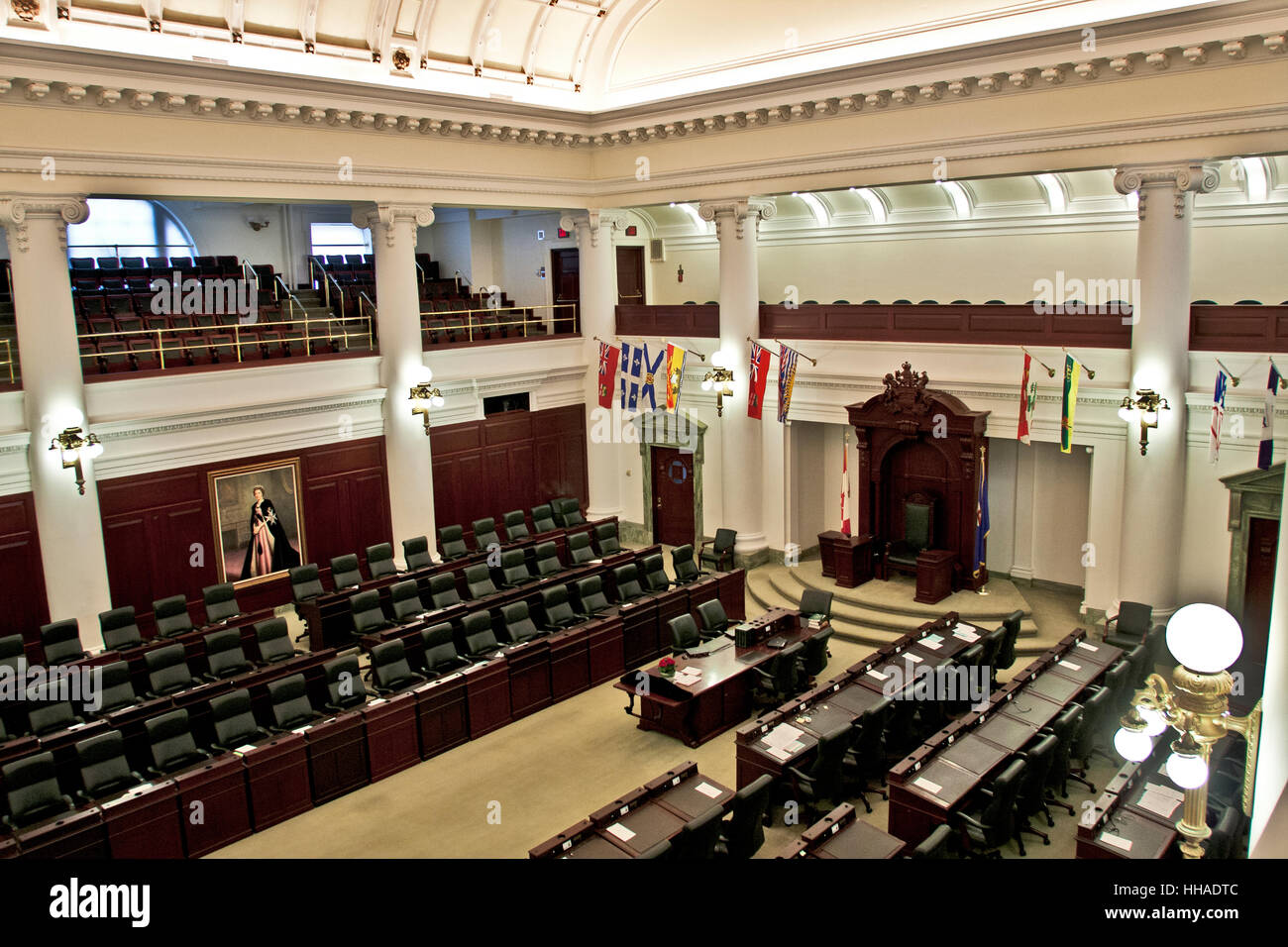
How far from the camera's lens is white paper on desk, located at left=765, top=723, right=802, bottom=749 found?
9.33 m

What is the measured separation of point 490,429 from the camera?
60.1 feet

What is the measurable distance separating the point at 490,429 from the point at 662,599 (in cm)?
620

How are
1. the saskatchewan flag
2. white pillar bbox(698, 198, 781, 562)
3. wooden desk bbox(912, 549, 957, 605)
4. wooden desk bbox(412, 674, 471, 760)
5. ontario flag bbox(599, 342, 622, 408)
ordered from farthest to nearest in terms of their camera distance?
1. ontario flag bbox(599, 342, 622, 408)
2. white pillar bbox(698, 198, 781, 562)
3. wooden desk bbox(912, 549, 957, 605)
4. the saskatchewan flag
5. wooden desk bbox(412, 674, 471, 760)

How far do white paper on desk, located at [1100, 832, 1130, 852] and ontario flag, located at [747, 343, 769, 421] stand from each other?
1002 cm

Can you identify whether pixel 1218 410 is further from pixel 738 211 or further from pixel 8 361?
pixel 8 361

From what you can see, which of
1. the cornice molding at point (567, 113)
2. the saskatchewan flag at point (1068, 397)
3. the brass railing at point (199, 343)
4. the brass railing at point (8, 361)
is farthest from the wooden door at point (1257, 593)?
the brass railing at point (8, 361)

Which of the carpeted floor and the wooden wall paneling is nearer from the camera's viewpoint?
the carpeted floor

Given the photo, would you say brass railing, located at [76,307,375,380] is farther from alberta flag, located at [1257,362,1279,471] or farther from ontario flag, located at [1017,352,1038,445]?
alberta flag, located at [1257,362,1279,471]

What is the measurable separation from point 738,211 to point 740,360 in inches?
103

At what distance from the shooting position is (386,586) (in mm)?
Answer: 14234

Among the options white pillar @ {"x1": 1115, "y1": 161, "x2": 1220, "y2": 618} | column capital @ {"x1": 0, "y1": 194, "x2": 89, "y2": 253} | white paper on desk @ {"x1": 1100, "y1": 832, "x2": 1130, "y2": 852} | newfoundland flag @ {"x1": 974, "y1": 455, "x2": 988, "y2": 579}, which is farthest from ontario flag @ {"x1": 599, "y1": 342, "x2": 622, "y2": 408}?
white paper on desk @ {"x1": 1100, "y1": 832, "x2": 1130, "y2": 852}

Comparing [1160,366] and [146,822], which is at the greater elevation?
[1160,366]

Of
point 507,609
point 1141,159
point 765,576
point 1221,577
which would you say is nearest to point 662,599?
point 507,609

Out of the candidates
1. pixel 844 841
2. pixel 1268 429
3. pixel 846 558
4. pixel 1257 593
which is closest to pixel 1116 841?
pixel 844 841
